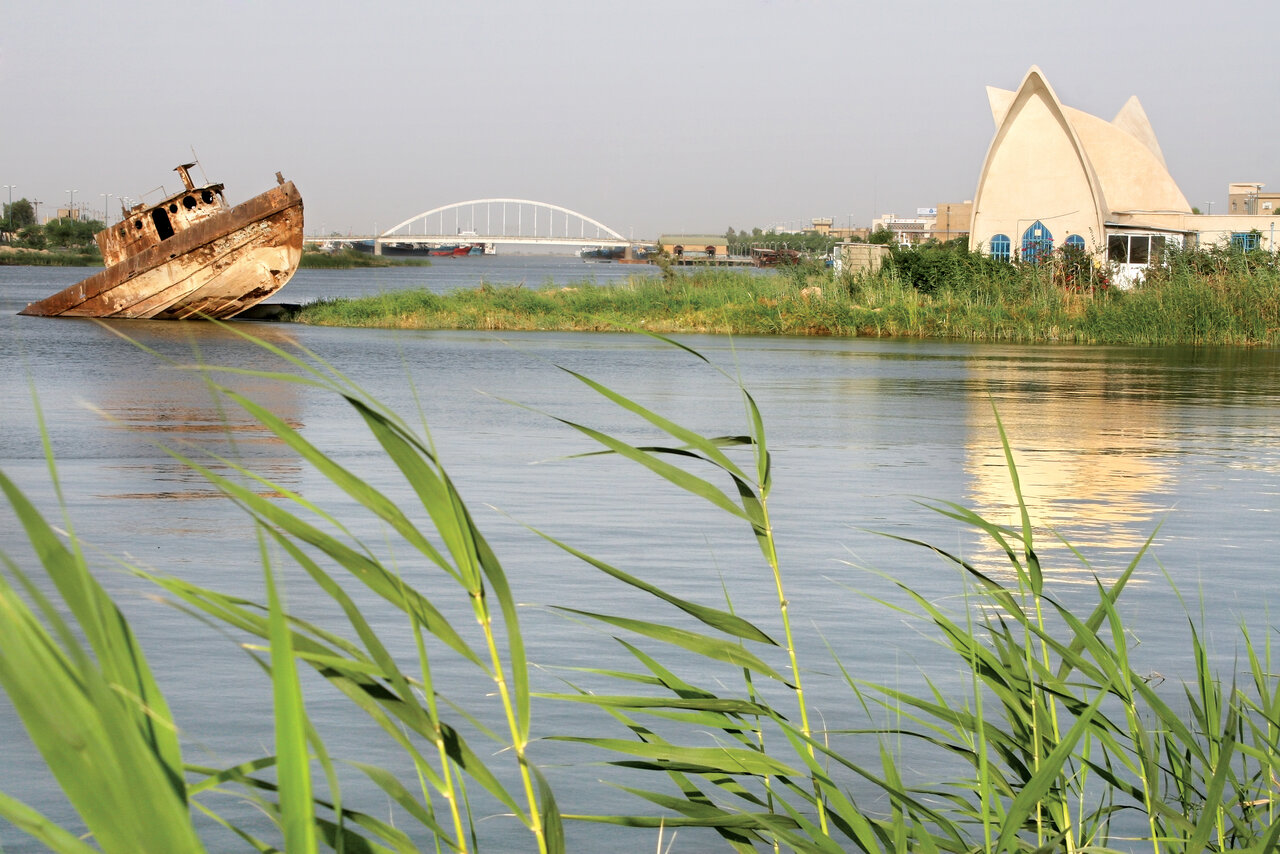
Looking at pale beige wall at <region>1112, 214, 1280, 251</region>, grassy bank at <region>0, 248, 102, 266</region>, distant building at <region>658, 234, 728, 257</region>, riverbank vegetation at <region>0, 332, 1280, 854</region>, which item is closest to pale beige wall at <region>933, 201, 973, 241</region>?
distant building at <region>658, 234, 728, 257</region>

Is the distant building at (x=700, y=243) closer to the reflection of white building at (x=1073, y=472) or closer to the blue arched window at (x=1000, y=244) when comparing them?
the blue arched window at (x=1000, y=244)

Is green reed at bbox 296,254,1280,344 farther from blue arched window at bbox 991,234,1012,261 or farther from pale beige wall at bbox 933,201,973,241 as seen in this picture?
pale beige wall at bbox 933,201,973,241

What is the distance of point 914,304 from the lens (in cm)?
3316

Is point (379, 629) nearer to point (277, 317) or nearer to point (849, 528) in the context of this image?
point (849, 528)

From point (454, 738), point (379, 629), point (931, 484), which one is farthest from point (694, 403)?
point (454, 738)

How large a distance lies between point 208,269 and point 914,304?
60.3 feet

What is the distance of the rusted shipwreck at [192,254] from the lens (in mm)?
35750

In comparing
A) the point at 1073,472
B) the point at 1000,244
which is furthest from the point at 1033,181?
the point at 1073,472

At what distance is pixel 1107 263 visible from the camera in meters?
34.6

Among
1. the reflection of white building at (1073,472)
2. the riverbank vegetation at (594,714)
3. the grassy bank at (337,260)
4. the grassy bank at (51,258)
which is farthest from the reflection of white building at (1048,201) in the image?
the grassy bank at (337,260)

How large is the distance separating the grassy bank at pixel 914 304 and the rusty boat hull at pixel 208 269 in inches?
74.9

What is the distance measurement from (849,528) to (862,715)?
3.84 metres

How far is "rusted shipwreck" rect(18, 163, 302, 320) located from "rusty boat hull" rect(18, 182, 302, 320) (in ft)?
0.09

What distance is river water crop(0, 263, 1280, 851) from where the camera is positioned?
16.3ft
